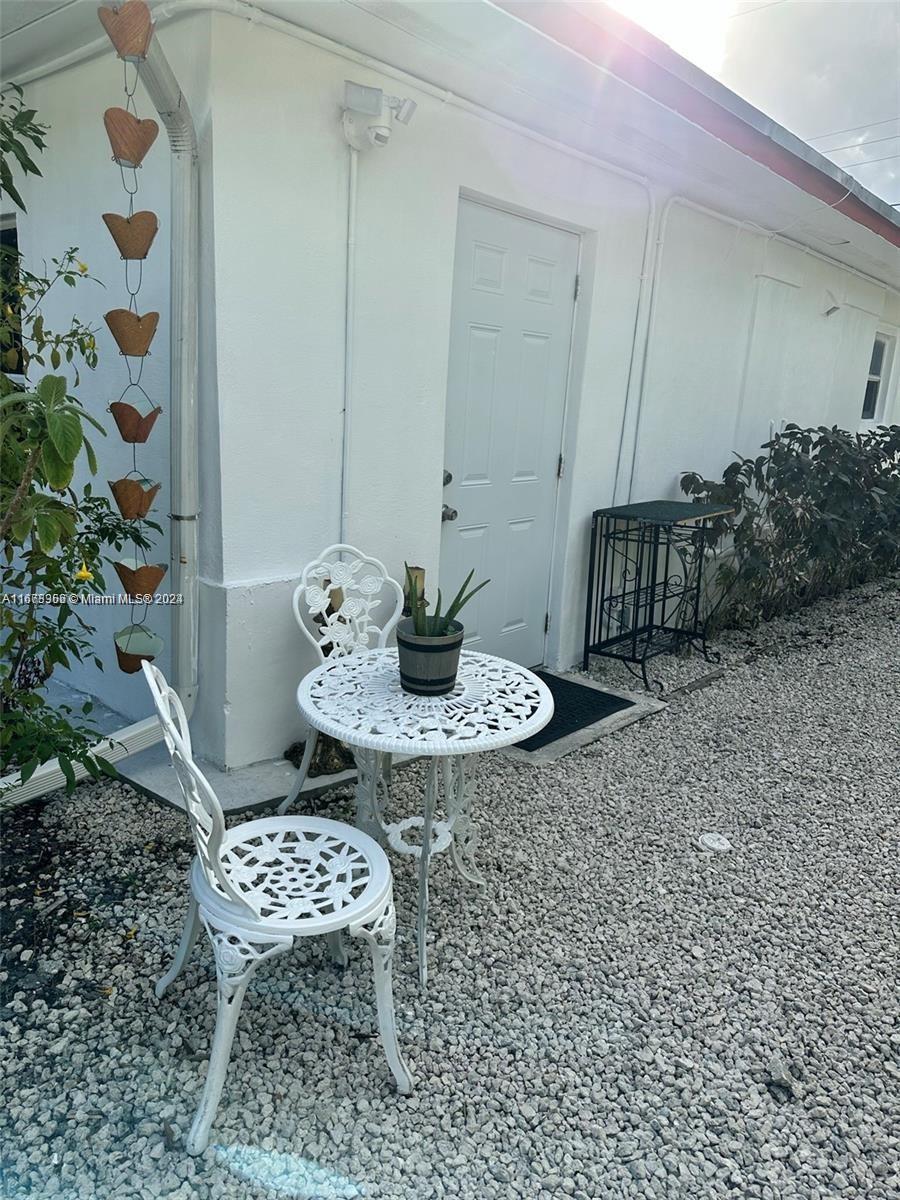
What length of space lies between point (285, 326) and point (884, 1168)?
293 cm

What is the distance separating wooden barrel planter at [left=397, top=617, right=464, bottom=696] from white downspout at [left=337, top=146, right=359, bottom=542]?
1172mm

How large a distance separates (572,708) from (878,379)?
6747 millimetres

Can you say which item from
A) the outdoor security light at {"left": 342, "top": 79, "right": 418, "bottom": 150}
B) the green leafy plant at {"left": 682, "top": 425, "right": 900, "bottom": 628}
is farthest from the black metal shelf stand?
the outdoor security light at {"left": 342, "top": 79, "right": 418, "bottom": 150}

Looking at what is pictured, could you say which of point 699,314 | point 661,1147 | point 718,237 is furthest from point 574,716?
point 718,237

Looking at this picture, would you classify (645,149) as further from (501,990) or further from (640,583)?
(501,990)

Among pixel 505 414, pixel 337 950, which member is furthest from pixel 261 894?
pixel 505 414

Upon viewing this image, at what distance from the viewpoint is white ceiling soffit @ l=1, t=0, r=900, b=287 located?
2.65 metres

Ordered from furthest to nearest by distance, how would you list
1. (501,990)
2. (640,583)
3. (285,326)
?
(640,583) → (285,326) → (501,990)

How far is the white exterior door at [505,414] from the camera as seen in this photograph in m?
3.80

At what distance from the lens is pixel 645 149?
13.3 ft

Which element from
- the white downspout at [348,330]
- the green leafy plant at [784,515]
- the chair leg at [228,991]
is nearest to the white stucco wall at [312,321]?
the white downspout at [348,330]

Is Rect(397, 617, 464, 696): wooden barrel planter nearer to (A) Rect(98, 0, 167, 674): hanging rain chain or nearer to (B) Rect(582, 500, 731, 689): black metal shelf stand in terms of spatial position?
(A) Rect(98, 0, 167, 674): hanging rain chain

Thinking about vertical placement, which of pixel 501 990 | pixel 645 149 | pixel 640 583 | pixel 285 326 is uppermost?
pixel 645 149

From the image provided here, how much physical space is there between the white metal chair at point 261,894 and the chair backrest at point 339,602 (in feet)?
3.36
